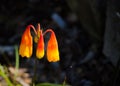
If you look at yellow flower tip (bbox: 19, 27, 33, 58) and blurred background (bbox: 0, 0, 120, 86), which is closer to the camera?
yellow flower tip (bbox: 19, 27, 33, 58)

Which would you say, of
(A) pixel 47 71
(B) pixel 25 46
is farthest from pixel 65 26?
(B) pixel 25 46

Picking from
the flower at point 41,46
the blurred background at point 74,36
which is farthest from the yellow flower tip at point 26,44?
the blurred background at point 74,36

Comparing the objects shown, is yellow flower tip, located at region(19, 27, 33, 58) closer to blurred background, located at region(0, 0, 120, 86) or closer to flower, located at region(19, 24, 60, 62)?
flower, located at region(19, 24, 60, 62)

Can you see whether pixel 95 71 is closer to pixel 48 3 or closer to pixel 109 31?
pixel 109 31

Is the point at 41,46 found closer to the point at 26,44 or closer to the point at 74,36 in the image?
the point at 26,44

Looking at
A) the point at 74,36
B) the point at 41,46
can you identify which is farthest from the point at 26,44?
the point at 74,36

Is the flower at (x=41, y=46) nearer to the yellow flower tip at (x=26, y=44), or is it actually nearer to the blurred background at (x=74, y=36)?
the yellow flower tip at (x=26, y=44)

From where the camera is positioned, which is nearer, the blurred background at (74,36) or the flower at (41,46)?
the flower at (41,46)

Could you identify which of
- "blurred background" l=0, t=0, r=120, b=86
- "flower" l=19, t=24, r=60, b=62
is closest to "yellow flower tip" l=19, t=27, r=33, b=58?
"flower" l=19, t=24, r=60, b=62
